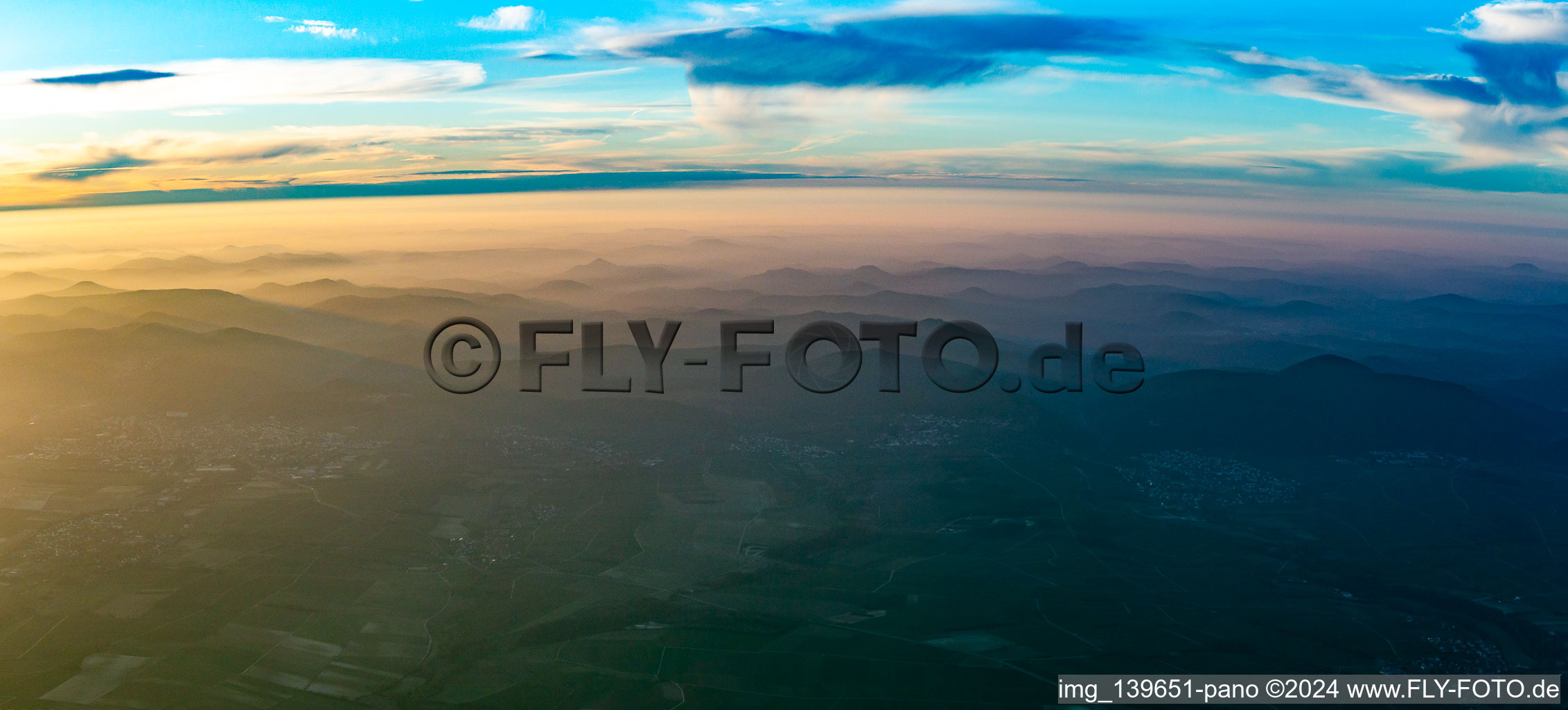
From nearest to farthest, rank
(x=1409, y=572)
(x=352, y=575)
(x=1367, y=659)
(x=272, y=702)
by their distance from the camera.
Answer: (x=272, y=702)
(x=1367, y=659)
(x=352, y=575)
(x=1409, y=572)

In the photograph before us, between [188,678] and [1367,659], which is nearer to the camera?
[188,678]

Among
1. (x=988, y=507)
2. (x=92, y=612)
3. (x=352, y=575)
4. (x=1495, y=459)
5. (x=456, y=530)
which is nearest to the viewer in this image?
→ (x=92, y=612)

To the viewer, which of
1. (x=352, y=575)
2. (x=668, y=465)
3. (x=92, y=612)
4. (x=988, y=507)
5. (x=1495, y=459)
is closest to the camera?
(x=92, y=612)

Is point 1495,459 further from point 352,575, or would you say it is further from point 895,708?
point 352,575

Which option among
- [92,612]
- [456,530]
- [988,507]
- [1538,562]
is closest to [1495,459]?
[1538,562]

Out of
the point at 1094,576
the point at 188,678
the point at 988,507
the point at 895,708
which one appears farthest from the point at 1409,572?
the point at 188,678

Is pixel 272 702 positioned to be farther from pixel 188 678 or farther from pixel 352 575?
pixel 352 575

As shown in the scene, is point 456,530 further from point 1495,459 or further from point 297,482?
point 1495,459

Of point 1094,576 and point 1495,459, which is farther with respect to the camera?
point 1495,459

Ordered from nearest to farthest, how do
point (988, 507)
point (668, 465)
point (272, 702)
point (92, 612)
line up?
point (272, 702) < point (92, 612) < point (988, 507) < point (668, 465)
